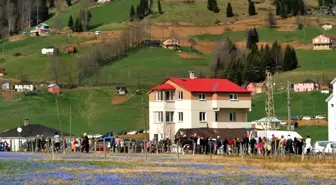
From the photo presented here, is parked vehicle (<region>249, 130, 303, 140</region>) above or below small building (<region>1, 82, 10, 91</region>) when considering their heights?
below

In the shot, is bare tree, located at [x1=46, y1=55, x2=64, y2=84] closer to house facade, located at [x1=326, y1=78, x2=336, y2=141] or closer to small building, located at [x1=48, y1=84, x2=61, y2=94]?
small building, located at [x1=48, y1=84, x2=61, y2=94]

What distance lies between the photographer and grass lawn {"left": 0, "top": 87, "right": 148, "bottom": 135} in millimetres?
123688

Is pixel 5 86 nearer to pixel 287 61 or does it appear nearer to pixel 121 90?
pixel 121 90

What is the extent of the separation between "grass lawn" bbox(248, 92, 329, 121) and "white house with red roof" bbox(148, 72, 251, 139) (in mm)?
24092

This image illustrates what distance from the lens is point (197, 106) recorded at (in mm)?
97812

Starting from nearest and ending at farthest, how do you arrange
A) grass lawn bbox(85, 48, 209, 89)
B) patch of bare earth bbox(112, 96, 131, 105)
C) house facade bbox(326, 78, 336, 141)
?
1. house facade bbox(326, 78, 336, 141)
2. patch of bare earth bbox(112, 96, 131, 105)
3. grass lawn bbox(85, 48, 209, 89)

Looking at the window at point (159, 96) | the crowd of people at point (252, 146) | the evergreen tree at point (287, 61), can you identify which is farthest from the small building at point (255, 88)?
the crowd of people at point (252, 146)

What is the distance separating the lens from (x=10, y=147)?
76.6m

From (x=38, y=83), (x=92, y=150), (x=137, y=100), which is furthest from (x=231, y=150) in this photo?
(x=38, y=83)

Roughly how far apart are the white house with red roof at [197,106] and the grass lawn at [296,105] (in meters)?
24.1

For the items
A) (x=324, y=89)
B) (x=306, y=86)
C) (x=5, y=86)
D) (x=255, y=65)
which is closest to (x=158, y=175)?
(x=324, y=89)

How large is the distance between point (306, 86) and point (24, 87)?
52.1m

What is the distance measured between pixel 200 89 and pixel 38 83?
249 feet

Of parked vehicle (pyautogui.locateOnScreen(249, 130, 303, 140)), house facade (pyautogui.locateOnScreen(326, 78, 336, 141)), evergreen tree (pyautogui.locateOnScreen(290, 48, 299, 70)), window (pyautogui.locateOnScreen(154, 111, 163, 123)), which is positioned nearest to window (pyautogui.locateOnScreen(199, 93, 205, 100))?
window (pyautogui.locateOnScreen(154, 111, 163, 123))
